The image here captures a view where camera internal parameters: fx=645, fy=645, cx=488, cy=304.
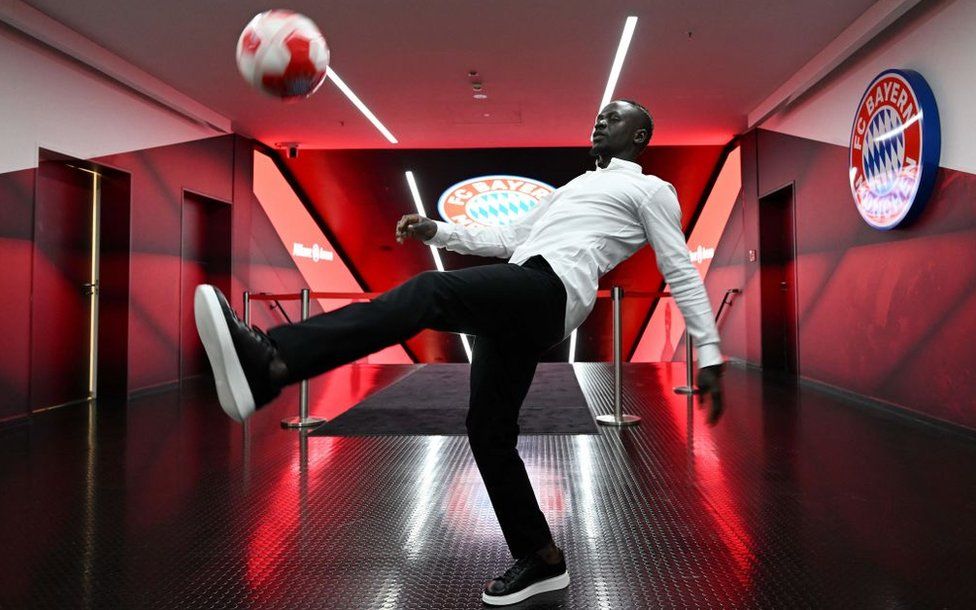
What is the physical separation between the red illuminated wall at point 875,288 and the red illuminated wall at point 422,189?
171 centimetres

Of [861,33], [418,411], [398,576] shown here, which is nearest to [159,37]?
[418,411]

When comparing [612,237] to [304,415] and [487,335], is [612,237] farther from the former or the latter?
[304,415]

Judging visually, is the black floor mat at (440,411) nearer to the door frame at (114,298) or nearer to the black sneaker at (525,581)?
the black sneaker at (525,581)

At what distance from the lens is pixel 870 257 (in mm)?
4988

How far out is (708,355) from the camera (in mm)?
1397

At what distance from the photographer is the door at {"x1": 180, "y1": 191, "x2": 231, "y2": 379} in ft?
22.4

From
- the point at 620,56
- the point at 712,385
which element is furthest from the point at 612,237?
the point at 620,56

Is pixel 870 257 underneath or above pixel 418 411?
above

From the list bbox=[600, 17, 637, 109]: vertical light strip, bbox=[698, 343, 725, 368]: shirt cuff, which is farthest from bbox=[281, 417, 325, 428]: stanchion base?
bbox=[698, 343, 725, 368]: shirt cuff

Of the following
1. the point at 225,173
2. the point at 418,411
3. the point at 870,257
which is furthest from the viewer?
the point at 225,173

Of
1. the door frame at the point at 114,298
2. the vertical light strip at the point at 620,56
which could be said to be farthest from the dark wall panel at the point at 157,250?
the vertical light strip at the point at 620,56

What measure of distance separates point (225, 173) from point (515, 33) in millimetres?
4096

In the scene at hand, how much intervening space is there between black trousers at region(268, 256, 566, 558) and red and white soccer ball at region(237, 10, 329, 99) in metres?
1.15

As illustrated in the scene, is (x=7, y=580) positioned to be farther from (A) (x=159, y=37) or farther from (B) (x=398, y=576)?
(A) (x=159, y=37)
